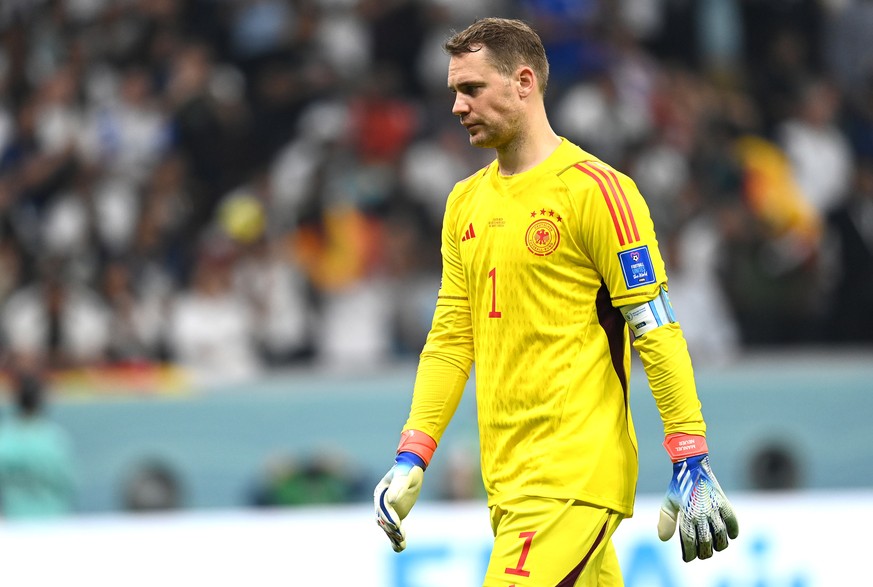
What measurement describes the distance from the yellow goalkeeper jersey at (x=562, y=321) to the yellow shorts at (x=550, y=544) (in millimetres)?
36

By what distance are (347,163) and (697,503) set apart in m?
7.25

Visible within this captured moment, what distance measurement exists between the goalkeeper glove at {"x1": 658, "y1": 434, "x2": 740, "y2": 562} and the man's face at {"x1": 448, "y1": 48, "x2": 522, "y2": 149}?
0.98 m

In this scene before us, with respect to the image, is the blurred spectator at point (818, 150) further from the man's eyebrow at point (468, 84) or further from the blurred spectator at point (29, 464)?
the man's eyebrow at point (468, 84)

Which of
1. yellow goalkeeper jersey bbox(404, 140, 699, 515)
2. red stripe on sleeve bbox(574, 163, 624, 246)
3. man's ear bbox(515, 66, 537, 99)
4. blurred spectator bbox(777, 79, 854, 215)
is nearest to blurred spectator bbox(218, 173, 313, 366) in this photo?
blurred spectator bbox(777, 79, 854, 215)

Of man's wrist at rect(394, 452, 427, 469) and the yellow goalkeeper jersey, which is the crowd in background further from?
the yellow goalkeeper jersey

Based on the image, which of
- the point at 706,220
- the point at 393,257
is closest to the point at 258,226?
the point at 393,257

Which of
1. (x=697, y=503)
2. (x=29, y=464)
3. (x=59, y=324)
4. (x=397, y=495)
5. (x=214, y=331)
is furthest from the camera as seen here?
(x=59, y=324)

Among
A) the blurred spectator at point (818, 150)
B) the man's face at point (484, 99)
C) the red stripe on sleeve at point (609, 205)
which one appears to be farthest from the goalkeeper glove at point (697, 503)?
the blurred spectator at point (818, 150)

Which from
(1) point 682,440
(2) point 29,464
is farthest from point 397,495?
(2) point 29,464

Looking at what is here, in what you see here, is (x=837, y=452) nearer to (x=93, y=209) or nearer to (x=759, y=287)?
(x=759, y=287)

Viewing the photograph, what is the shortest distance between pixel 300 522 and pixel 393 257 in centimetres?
333

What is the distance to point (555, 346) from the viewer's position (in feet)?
13.3

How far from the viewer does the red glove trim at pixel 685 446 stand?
3936 mm

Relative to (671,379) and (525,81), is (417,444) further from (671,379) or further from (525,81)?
(525,81)
